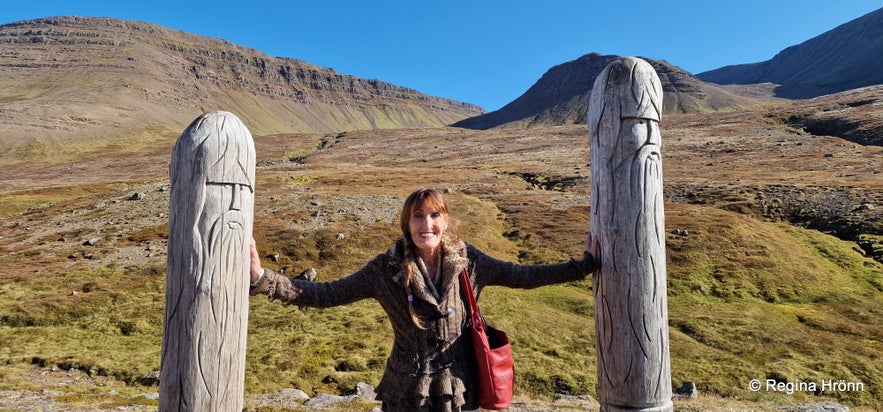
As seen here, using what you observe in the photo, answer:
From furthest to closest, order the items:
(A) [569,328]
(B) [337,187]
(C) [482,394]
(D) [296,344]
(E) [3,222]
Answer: (B) [337,187], (E) [3,222], (A) [569,328], (D) [296,344], (C) [482,394]

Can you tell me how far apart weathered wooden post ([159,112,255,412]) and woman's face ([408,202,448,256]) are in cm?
137

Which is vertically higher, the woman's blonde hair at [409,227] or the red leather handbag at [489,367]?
the woman's blonde hair at [409,227]

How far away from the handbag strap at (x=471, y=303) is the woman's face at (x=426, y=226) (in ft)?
1.25

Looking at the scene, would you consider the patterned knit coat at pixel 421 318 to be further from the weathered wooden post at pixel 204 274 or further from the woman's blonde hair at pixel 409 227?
the weathered wooden post at pixel 204 274

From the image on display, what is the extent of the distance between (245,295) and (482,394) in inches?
82.7

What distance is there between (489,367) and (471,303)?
1.79 feet

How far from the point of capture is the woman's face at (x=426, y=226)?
437 centimetres

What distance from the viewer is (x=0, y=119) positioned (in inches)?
5635

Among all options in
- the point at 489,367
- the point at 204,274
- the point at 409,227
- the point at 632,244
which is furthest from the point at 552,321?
the point at 204,274

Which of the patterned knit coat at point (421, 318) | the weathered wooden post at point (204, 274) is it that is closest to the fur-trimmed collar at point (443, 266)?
the patterned knit coat at point (421, 318)

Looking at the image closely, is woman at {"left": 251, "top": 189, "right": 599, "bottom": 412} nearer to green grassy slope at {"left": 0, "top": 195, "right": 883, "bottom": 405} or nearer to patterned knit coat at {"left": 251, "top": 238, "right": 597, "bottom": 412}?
patterned knit coat at {"left": 251, "top": 238, "right": 597, "bottom": 412}

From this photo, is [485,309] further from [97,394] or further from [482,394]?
[482,394]

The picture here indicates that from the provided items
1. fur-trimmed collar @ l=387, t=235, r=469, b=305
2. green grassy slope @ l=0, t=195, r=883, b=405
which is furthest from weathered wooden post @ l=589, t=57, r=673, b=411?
green grassy slope @ l=0, t=195, r=883, b=405

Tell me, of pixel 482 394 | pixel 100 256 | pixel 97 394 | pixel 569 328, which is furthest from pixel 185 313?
pixel 100 256
